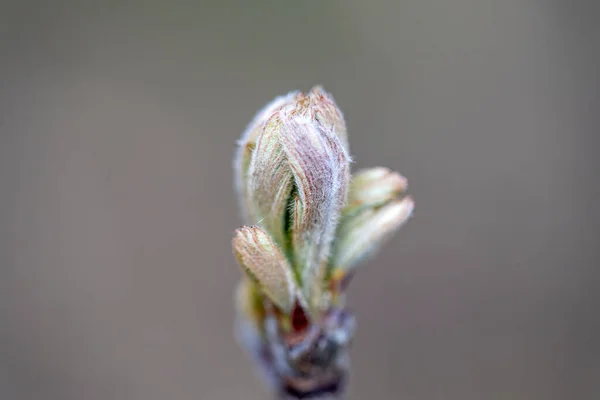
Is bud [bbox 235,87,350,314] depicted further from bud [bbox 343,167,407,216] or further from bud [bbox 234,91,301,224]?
bud [bbox 343,167,407,216]

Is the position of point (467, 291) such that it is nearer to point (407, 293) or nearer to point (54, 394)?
point (407, 293)

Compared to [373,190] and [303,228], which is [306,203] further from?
[373,190]

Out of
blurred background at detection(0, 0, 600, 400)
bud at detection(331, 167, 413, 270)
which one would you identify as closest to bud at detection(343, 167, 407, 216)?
bud at detection(331, 167, 413, 270)

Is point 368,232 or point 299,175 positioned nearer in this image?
point 299,175

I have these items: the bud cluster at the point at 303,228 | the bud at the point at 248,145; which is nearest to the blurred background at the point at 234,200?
the bud cluster at the point at 303,228

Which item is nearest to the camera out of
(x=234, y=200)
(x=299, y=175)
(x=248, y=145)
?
(x=299, y=175)

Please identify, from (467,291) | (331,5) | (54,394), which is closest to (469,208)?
(467,291)

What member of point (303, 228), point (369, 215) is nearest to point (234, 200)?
point (369, 215)
